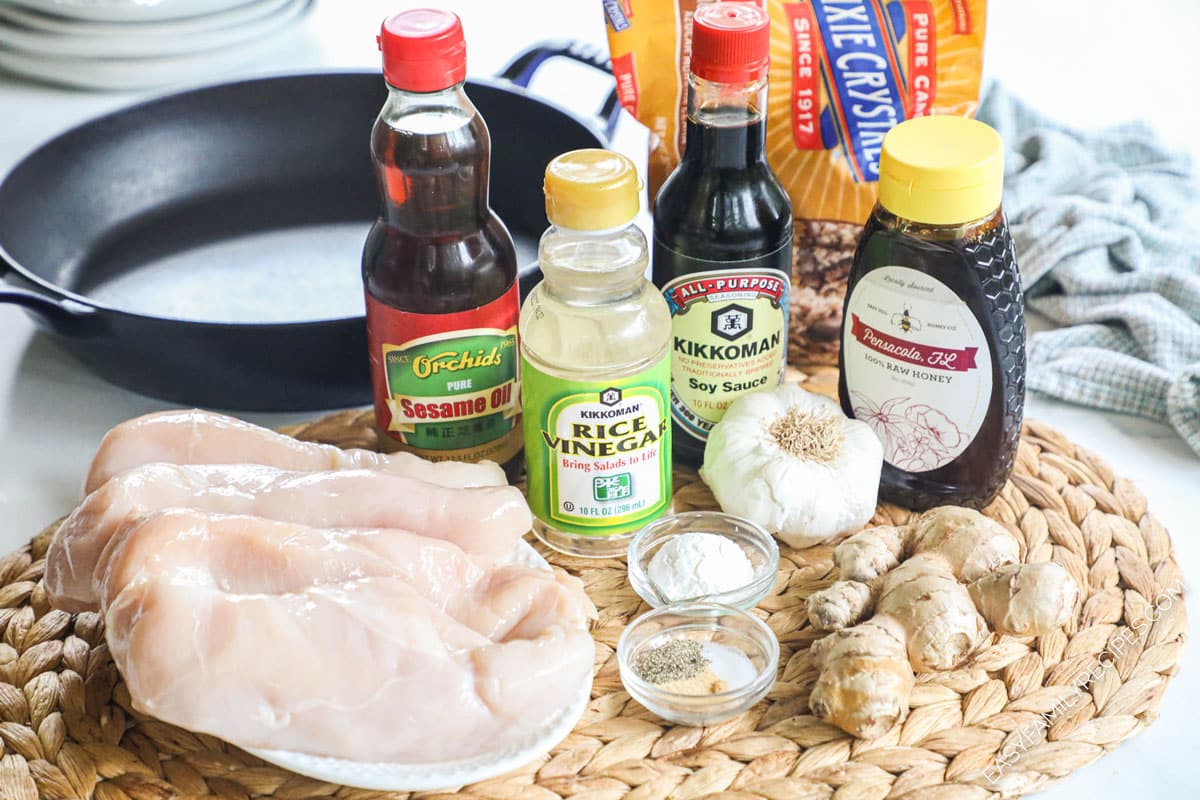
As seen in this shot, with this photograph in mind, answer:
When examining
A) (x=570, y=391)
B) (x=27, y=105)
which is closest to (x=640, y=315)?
(x=570, y=391)

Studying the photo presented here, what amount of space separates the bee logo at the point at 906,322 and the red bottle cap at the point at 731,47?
23 cm

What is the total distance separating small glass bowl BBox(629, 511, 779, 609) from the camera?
111cm

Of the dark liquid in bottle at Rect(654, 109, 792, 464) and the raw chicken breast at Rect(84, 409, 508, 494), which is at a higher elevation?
the dark liquid in bottle at Rect(654, 109, 792, 464)

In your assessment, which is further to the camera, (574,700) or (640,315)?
(640,315)

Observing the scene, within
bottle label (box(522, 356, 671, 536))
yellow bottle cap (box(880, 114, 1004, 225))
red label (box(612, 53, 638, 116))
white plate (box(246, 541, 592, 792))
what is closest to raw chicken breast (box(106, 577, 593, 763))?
white plate (box(246, 541, 592, 792))

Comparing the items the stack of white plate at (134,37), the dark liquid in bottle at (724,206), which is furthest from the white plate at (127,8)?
the dark liquid in bottle at (724,206)

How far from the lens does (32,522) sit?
4.27 feet

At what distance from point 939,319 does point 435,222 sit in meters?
0.43

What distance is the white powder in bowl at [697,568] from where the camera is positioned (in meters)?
1.10

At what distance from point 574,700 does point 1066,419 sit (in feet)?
2.36

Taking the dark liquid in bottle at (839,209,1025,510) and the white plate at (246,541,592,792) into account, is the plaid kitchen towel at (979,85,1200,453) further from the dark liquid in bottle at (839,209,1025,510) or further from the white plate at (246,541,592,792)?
the white plate at (246,541,592,792)

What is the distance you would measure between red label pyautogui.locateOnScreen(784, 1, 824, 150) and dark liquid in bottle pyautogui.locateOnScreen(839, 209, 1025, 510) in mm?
183

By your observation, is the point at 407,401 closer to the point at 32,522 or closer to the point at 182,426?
the point at 182,426

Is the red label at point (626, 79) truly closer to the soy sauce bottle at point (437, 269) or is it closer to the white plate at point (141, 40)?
the soy sauce bottle at point (437, 269)
